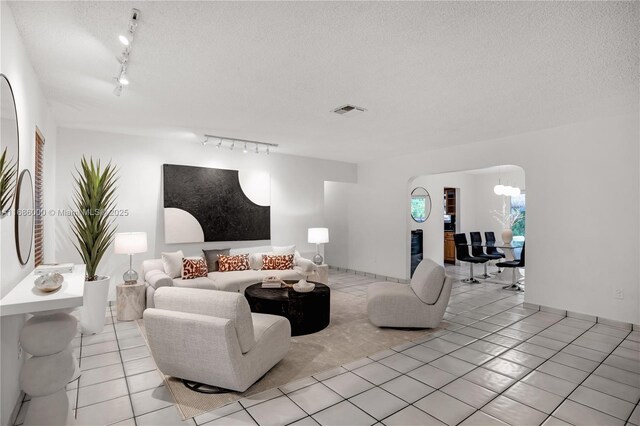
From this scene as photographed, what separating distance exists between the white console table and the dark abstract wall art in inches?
137

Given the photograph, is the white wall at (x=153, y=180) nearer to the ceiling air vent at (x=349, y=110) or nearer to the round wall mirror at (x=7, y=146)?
the ceiling air vent at (x=349, y=110)

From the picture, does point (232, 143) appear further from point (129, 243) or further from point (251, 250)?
point (129, 243)

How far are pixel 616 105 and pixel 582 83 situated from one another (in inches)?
41.9

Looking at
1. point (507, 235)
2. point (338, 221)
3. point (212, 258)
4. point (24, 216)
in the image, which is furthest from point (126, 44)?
point (507, 235)

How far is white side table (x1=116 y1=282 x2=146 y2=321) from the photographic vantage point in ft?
14.5

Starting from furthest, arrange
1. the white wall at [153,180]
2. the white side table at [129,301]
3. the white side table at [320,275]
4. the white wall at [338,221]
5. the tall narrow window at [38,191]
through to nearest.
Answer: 1. the white wall at [338,221]
2. the white side table at [320,275]
3. the white wall at [153,180]
4. the white side table at [129,301]
5. the tall narrow window at [38,191]

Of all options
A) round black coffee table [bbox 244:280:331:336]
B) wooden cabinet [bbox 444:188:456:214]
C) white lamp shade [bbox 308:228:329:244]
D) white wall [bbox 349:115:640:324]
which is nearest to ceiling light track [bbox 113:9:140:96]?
round black coffee table [bbox 244:280:331:336]

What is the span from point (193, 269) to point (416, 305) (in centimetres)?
313

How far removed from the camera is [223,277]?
16.8ft

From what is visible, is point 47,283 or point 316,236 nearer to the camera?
point 47,283

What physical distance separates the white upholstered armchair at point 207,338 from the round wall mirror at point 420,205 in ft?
22.7

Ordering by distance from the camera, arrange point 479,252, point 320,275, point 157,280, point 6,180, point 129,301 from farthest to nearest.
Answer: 1. point 479,252
2. point 320,275
3. point 129,301
4. point 157,280
5. point 6,180

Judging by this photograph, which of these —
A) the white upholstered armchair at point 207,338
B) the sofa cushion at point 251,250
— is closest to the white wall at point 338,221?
the sofa cushion at point 251,250

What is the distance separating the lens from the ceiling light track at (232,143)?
5.48 meters
